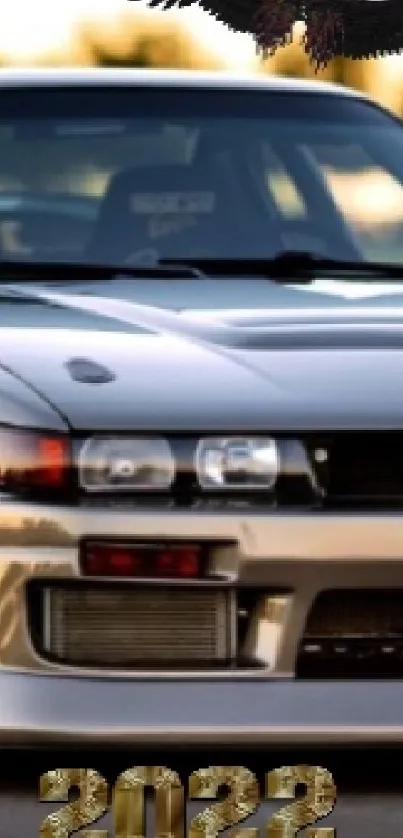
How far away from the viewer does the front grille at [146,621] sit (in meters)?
4.84

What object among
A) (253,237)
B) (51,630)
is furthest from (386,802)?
(253,237)

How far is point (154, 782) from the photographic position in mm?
4918

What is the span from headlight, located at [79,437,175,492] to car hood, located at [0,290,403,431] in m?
0.03

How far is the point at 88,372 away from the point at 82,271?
1122 millimetres

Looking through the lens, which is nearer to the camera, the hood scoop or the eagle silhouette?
the hood scoop

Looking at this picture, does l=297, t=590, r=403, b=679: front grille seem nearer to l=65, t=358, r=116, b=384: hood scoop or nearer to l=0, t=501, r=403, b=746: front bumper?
l=0, t=501, r=403, b=746: front bumper

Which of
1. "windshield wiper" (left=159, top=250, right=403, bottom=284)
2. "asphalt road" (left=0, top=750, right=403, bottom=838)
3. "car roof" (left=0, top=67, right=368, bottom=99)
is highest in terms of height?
"car roof" (left=0, top=67, right=368, bottom=99)

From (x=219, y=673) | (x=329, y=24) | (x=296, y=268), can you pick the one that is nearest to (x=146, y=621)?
(x=219, y=673)

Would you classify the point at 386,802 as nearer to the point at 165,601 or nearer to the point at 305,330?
the point at 165,601

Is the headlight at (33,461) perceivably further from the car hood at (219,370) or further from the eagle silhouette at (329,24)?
the eagle silhouette at (329,24)

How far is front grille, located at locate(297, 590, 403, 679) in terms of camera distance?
4891 mm

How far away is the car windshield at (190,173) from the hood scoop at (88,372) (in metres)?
1.17

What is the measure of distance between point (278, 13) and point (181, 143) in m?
18.3

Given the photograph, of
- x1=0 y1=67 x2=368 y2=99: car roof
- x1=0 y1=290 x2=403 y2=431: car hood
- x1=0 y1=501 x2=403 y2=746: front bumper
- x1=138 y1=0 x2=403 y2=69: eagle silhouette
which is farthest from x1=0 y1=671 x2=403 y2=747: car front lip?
x1=138 y1=0 x2=403 y2=69: eagle silhouette
